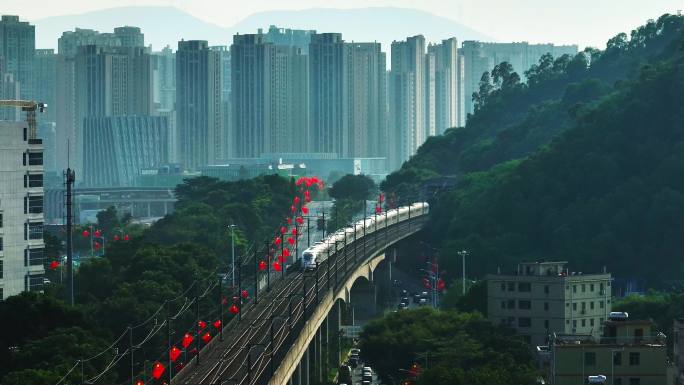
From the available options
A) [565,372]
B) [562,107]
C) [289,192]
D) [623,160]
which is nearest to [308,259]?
[623,160]

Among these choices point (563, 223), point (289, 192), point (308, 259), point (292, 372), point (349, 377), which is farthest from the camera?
point (289, 192)

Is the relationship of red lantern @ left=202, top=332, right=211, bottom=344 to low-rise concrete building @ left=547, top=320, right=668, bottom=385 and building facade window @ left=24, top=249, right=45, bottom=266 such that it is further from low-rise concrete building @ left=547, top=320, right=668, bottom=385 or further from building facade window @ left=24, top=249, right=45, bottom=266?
low-rise concrete building @ left=547, top=320, right=668, bottom=385

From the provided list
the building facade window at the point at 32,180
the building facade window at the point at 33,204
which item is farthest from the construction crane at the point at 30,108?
the building facade window at the point at 33,204

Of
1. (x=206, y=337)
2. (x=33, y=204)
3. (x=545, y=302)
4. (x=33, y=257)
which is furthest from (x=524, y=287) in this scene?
(x=33, y=204)

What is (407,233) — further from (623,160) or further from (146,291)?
(146,291)

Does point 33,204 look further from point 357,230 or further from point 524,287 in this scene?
point 357,230
